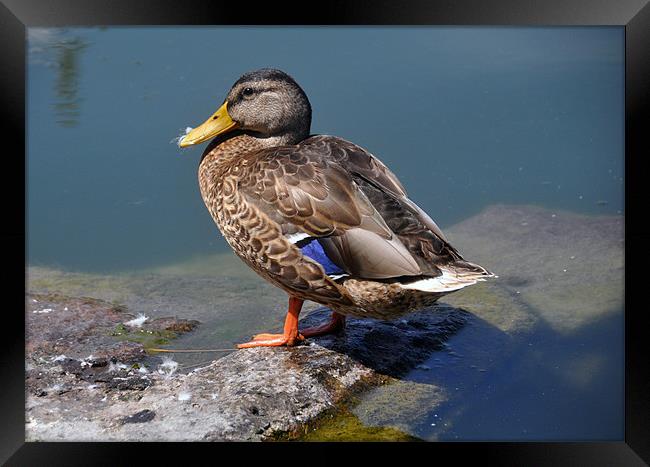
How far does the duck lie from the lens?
12.5 feet

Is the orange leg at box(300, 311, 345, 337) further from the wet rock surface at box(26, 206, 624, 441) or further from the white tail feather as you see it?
the white tail feather

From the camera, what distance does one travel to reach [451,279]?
3.78 metres

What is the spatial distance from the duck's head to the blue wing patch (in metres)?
0.75

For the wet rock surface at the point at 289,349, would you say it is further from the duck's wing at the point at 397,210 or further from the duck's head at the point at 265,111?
the duck's head at the point at 265,111

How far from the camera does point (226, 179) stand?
4180 millimetres

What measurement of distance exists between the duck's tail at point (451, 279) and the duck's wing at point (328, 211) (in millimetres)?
53

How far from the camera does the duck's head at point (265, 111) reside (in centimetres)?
431

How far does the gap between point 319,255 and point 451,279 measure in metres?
0.59

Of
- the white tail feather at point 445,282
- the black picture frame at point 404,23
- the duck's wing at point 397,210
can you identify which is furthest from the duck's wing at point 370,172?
the black picture frame at point 404,23

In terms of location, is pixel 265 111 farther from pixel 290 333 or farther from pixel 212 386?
pixel 212 386

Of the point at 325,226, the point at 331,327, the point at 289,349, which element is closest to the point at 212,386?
A: the point at 289,349

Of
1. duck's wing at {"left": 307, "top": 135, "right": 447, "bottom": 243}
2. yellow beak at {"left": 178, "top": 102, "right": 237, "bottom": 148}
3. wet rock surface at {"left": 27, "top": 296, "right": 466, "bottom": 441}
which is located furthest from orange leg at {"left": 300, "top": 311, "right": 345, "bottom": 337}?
yellow beak at {"left": 178, "top": 102, "right": 237, "bottom": 148}
